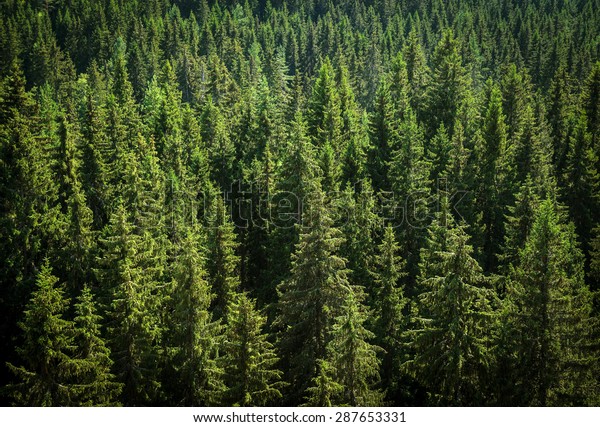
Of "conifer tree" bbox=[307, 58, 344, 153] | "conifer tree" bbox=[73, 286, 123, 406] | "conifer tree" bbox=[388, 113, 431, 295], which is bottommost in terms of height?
"conifer tree" bbox=[73, 286, 123, 406]

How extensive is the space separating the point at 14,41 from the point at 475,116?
8500 cm

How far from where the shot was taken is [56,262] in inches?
1417

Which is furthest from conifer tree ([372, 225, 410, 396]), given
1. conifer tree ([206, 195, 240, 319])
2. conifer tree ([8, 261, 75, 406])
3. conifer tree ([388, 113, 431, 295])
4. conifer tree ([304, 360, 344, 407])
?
conifer tree ([8, 261, 75, 406])

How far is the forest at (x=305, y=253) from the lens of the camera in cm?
2708

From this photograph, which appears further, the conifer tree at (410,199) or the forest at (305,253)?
the conifer tree at (410,199)

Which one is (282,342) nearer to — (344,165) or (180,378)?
(180,378)

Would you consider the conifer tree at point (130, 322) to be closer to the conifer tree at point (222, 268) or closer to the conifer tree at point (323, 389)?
the conifer tree at point (222, 268)

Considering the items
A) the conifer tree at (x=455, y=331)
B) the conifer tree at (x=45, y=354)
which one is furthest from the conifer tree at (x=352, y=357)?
the conifer tree at (x=45, y=354)

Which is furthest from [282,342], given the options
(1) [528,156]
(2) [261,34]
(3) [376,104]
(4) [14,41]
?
(2) [261,34]

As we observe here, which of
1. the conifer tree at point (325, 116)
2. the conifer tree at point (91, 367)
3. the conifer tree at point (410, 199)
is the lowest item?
the conifer tree at point (91, 367)

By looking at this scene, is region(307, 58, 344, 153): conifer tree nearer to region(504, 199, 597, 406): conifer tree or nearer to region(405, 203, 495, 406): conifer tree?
region(405, 203, 495, 406): conifer tree

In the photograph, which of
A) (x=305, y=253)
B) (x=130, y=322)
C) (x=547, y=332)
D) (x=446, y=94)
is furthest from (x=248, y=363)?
(x=446, y=94)

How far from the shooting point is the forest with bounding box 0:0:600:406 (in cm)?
2708
